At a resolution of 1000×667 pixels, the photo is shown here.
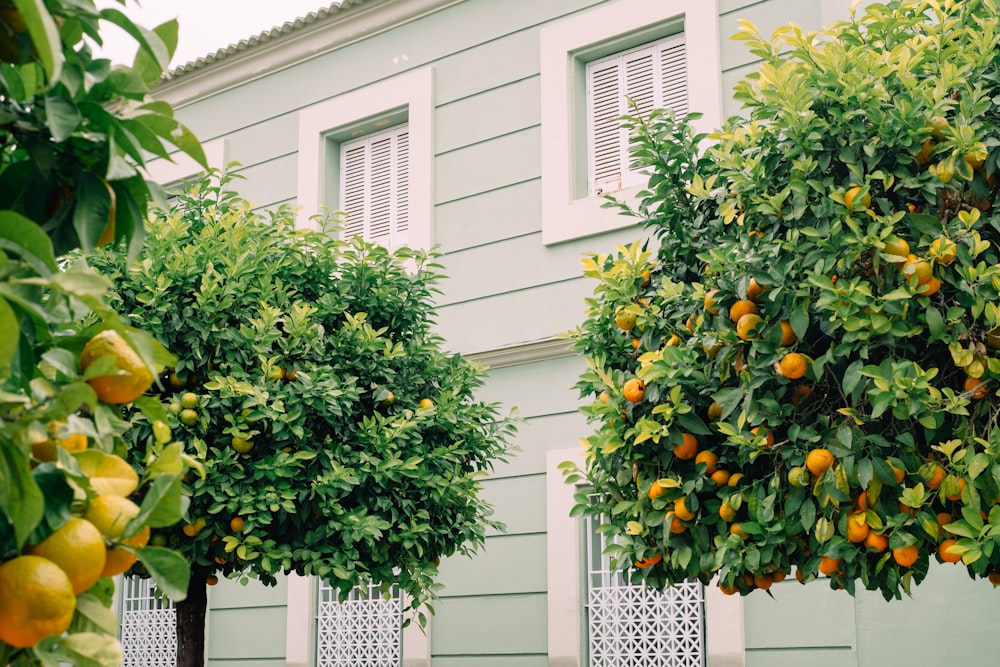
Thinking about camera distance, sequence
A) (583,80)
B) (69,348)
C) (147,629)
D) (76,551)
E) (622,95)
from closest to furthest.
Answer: (76,551) < (69,348) < (622,95) < (583,80) < (147,629)

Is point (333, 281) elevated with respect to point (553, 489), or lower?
elevated

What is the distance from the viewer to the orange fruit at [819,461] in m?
4.87

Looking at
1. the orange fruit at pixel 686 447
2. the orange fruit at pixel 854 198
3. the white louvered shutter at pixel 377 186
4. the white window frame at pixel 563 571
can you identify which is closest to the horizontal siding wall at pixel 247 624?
the white window frame at pixel 563 571

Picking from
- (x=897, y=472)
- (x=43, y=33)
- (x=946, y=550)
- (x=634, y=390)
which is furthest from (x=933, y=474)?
(x=43, y=33)

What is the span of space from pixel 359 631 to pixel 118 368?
997 cm

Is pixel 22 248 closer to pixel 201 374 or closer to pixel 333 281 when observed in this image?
pixel 201 374

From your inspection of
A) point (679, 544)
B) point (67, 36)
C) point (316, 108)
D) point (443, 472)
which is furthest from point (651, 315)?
point (316, 108)

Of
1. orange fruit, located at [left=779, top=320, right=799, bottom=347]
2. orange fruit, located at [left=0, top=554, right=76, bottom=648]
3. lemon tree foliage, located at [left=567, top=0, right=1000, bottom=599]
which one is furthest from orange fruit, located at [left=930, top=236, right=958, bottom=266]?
orange fruit, located at [left=0, top=554, right=76, bottom=648]

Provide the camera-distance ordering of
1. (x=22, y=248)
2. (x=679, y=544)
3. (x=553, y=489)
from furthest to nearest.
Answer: (x=553, y=489)
(x=679, y=544)
(x=22, y=248)

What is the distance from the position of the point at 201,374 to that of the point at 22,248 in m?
6.16

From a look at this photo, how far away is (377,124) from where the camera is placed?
1268 centimetres

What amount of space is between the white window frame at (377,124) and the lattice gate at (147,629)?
4.74 meters

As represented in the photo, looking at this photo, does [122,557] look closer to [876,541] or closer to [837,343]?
[876,541]

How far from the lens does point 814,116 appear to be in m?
5.14
